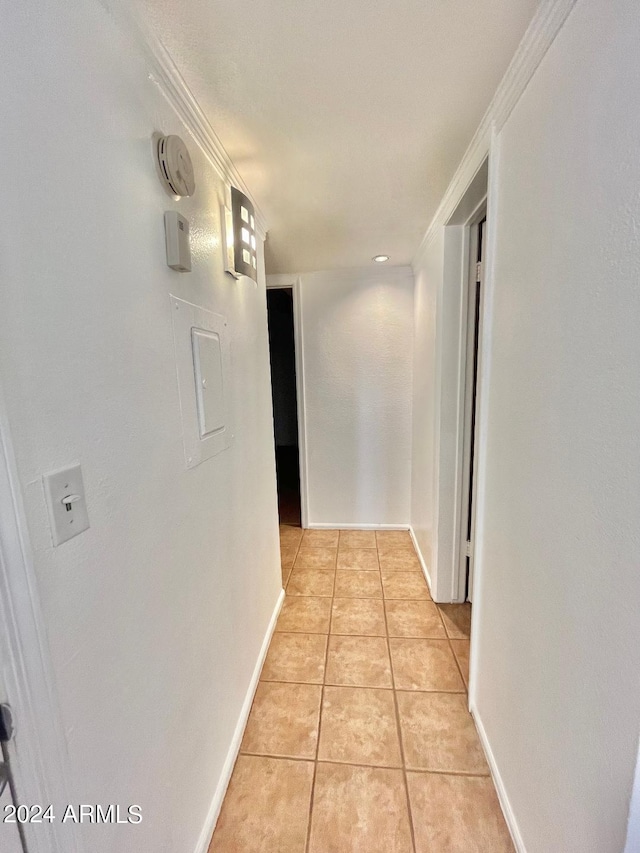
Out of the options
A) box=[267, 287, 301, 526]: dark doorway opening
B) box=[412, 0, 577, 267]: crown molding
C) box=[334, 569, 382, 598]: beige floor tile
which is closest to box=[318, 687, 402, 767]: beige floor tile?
box=[334, 569, 382, 598]: beige floor tile

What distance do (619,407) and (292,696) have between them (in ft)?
5.51

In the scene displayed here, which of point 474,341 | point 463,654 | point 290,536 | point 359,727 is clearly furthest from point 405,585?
point 474,341

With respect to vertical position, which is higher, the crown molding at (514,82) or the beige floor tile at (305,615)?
the crown molding at (514,82)

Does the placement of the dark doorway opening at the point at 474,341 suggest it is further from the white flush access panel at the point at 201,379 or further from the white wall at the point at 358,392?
the white flush access panel at the point at 201,379

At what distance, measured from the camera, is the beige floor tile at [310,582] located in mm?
2299

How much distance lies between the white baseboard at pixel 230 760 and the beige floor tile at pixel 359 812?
1.02 feet

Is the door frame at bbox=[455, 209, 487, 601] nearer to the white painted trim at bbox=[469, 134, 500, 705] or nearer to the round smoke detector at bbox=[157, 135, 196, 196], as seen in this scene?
the white painted trim at bbox=[469, 134, 500, 705]

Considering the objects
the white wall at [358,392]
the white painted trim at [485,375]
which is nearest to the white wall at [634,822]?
the white painted trim at [485,375]

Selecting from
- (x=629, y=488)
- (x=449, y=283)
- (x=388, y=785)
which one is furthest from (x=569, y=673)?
(x=449, y=283)

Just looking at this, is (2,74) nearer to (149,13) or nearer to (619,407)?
(149,13)

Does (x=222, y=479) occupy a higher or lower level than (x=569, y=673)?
higher

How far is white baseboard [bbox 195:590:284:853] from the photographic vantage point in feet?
3.44

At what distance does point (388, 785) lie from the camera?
1204mm

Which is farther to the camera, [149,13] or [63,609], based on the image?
[149,13]
